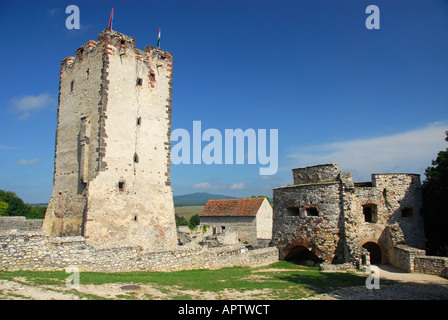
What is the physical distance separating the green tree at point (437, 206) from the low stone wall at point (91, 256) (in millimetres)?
13392

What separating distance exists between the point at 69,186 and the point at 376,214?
1908 cm

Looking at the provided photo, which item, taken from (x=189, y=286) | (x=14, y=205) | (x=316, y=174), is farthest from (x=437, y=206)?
(x=14, y=205)

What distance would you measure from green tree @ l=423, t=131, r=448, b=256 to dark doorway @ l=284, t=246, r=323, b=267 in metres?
7.69

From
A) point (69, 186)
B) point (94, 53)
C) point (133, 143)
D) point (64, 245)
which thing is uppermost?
point (94, 53)

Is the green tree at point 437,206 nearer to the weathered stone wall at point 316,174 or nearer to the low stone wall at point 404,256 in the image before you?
the low stone wall at point 404,256

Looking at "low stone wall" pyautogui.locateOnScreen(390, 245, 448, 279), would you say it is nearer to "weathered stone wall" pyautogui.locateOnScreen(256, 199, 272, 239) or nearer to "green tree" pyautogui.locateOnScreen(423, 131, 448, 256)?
"green tree" pyautogui.locateOnScreen(423, 131, 448, 256)

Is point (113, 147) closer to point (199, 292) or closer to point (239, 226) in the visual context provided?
point (199, 292)

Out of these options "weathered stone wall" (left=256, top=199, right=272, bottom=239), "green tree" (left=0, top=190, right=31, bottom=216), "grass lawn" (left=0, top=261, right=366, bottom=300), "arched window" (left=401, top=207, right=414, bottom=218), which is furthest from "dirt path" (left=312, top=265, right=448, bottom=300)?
"green tree" (left=0, top=190, right=31, bottom=216)

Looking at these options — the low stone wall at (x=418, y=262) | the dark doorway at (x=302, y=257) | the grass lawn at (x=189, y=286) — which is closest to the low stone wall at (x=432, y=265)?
the low stone wall at (x=418, y=262)

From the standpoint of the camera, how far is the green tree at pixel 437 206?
20.0 m
